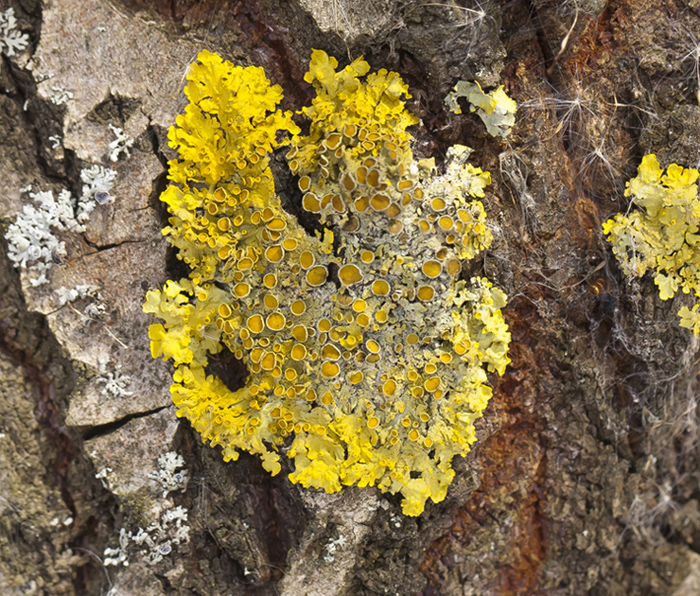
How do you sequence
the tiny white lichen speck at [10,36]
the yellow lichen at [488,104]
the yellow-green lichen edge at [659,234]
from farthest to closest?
the yellow-green lichen edge at [659,234]
the yellow lichen at [488,104]
the tiny white lichen speck at [10,36]

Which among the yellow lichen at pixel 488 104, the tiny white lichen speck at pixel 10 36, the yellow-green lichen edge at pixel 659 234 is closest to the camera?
the tiny white lichen speck at pixel 10 36

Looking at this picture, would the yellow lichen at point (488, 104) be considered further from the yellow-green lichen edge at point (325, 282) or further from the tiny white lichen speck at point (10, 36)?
the tiny white lichen speck at point (10, 36)

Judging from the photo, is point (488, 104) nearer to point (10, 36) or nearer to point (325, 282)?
point (325, 282)

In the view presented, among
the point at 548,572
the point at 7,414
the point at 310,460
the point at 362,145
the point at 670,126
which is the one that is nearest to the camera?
the point at 362,145

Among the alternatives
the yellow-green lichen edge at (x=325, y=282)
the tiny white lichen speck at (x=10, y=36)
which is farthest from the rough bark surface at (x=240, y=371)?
the yellow-green lichen edge at (x=325, y=282)

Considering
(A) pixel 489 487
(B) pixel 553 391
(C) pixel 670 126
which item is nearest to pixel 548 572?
(A) pixel 489 487

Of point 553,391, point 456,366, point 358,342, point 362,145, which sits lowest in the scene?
point 553,391

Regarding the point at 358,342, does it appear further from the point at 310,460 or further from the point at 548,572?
Result: the point at 548,572
